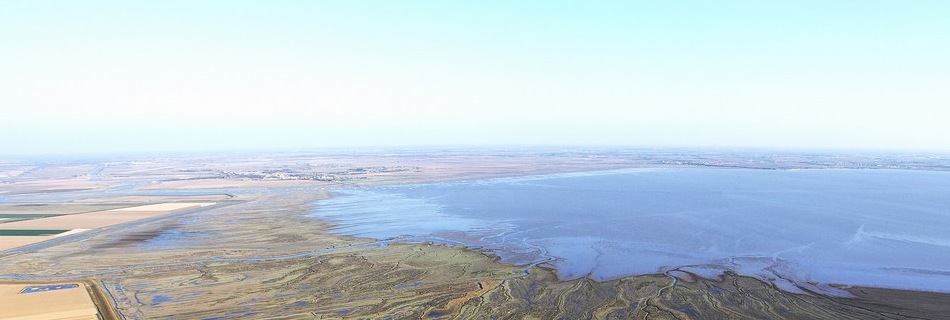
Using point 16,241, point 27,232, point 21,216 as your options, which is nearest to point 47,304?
point 16,241

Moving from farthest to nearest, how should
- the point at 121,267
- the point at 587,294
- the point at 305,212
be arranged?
the point at 305,212, the point at 121,267, the point at 587,294

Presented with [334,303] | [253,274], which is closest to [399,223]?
[253,274]

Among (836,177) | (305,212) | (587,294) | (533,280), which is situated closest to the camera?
(587,294)

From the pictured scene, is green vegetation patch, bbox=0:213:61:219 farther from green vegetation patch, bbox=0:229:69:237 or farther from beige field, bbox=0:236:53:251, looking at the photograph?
beige field, bbox=0:236:53:251

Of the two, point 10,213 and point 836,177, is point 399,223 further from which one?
point 836,177

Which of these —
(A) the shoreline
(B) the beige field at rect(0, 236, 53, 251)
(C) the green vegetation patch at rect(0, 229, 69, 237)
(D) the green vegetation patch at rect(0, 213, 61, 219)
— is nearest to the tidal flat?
A: (A) the shoreline

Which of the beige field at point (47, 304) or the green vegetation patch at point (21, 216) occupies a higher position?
the beige field at point (47, 304)

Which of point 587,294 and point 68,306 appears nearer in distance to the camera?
point 68,306

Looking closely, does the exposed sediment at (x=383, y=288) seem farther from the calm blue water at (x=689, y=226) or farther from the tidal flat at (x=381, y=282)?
the calm blue water at (x=689, y=226)

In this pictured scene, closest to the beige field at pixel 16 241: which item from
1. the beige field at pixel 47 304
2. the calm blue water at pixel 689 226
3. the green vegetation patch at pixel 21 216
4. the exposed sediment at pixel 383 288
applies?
the exposed sediment at pixel 383 288
